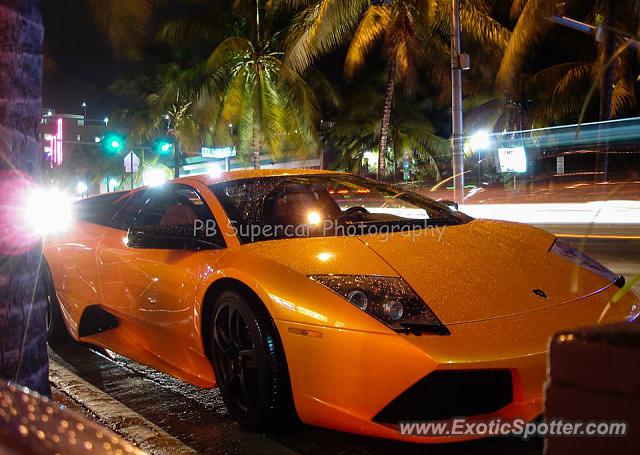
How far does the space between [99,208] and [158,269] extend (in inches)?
73.3

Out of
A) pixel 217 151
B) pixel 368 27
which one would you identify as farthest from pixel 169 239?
pixel 217 151

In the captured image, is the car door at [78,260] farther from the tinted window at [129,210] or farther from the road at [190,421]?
the road at [190,421]

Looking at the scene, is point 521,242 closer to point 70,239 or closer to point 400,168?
point 70,239

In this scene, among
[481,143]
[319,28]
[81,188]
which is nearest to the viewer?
[319,28]

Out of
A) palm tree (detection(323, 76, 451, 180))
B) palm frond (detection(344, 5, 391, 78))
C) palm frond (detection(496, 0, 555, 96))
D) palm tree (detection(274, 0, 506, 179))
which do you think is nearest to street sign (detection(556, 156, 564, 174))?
palm frond (detection(496, 0, 555, 96))

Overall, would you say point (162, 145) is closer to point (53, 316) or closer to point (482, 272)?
point (53, 316)

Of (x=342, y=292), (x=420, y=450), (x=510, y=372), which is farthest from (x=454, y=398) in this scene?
(x=342, y=292)

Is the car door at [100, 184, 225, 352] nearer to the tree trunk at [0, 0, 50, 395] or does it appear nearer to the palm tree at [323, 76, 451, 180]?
the tree trunk at [0, 0, 50, 395]

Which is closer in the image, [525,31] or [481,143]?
[525,31]

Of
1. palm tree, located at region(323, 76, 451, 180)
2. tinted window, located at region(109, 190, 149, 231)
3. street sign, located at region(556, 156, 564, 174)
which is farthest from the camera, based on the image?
palm tree, located at region(323, 76, 451, 180)

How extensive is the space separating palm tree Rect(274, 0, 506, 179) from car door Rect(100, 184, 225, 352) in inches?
478

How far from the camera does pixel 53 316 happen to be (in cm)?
572

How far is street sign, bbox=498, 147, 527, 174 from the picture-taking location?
63.6 ft

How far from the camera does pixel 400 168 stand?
113 ft
